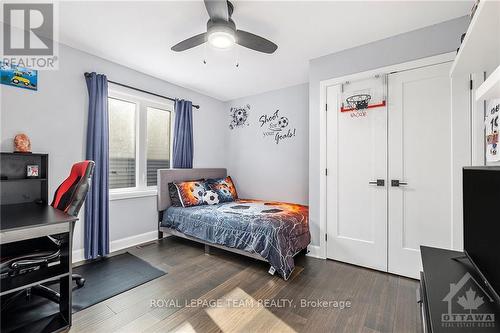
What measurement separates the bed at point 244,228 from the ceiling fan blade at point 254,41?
1.75 metres

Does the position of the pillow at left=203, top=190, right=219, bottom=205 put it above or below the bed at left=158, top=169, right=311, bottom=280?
above

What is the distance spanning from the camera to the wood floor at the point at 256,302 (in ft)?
5.42

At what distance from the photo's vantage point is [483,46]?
3.74 feet

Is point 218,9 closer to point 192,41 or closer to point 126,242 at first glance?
point 192,41

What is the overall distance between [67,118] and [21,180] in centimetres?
84

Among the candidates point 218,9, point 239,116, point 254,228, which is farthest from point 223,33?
point 239,116

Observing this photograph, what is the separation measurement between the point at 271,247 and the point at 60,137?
2.67 m

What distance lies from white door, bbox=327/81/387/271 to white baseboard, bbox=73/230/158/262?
2577mm

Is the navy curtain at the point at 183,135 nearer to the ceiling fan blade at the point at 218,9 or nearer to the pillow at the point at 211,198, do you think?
the pillow at the point at 211,198

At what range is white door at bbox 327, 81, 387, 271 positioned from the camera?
8.15ft

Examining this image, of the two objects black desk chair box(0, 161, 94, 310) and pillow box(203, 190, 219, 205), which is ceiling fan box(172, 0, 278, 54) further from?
pillow box(203, 190, 219, 205)

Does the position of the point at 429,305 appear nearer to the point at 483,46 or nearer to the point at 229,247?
the point at 483,46

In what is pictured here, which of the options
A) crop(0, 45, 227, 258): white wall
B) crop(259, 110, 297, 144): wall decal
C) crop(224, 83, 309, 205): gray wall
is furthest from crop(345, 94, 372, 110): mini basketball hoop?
crop(0, 45, 227, 258): white wall

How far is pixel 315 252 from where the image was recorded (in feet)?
9.50
